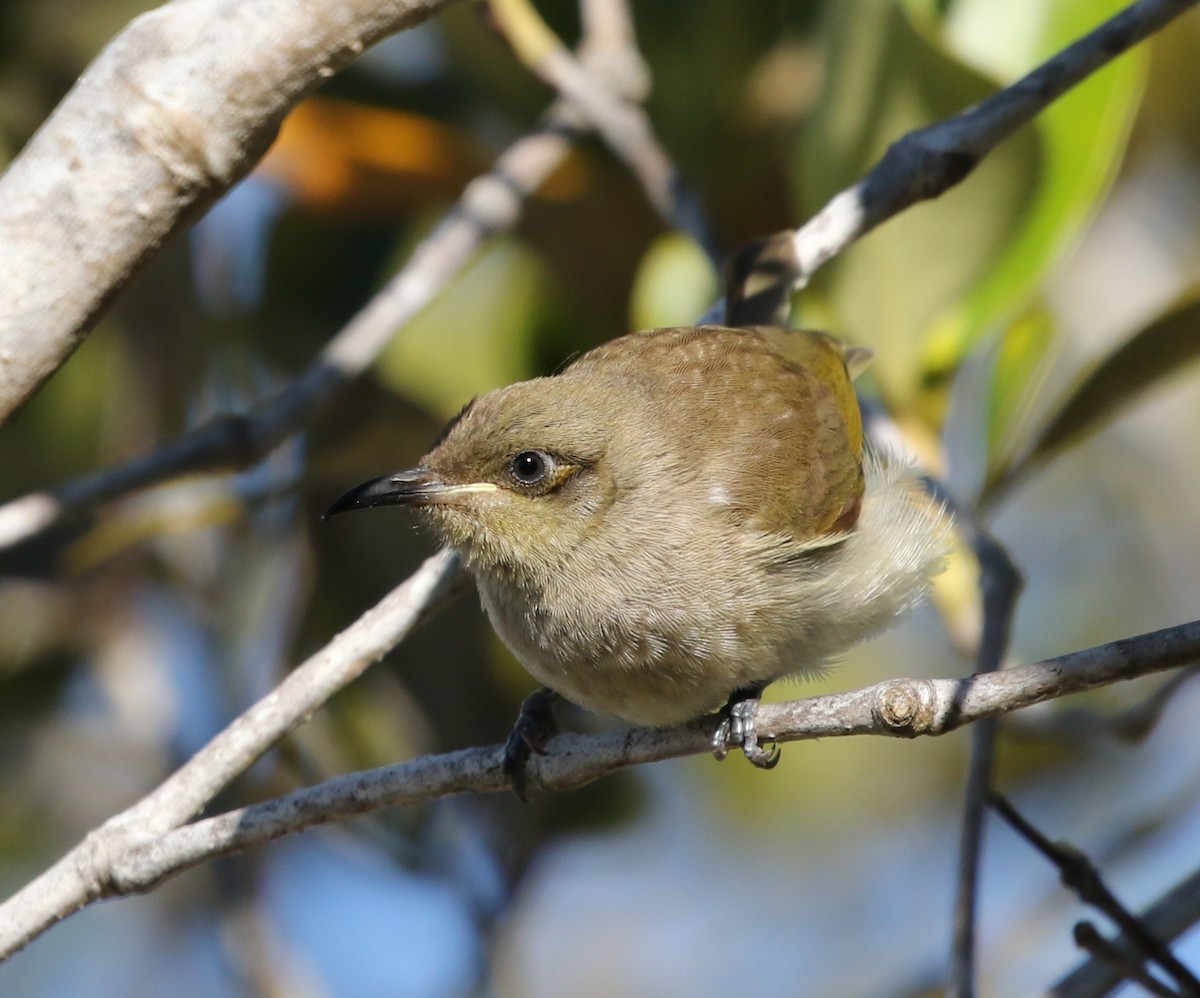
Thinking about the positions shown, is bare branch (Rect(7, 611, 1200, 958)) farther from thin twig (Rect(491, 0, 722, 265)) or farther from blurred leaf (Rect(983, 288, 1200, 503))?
thin twig (Rect(491, 0, 722, 265))

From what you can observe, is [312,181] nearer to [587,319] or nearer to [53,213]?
[587,319]

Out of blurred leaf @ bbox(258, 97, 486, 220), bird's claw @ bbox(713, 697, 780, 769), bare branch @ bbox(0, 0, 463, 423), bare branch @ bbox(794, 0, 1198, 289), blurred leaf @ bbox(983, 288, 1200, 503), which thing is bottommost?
bird's claw @ bbox(713, 697, 780, 769)

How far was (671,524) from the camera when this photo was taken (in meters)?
3.18

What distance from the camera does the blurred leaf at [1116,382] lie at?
334 cm

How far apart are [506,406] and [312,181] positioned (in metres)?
1.38

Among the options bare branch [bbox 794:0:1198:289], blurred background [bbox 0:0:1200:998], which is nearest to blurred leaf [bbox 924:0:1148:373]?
blurred background [bbox 0:0:1200:998]

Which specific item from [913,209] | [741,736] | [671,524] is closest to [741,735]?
[741,736]

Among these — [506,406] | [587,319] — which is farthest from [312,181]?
[506,406]

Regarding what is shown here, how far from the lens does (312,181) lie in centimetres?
420

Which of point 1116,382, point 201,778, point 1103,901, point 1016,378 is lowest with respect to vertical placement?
point 1103,901

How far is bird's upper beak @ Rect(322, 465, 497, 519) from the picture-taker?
10.2 ft

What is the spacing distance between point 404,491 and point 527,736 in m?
0.60

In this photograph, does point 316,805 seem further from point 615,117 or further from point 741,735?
point 615,117

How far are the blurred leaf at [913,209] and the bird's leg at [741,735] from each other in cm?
130
